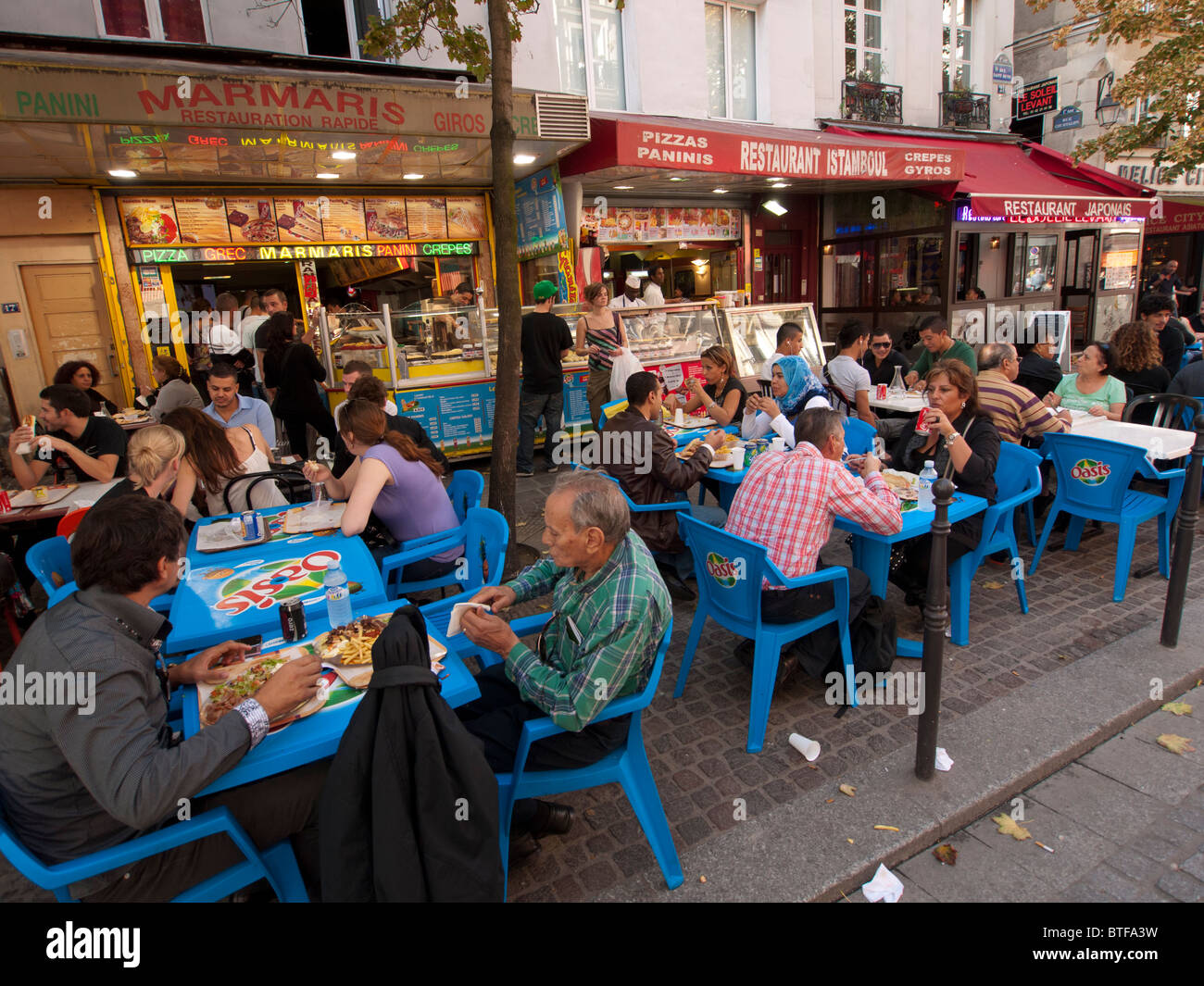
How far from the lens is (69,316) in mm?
8531

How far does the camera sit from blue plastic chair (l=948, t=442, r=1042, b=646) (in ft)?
Result: 13.8

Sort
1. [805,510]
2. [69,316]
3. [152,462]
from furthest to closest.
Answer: [69,316] → [152,462] → [805,510]

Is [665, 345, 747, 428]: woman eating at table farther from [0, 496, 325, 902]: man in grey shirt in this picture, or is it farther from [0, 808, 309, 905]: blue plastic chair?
[0, 808, 309, 905]: blue plastic chair

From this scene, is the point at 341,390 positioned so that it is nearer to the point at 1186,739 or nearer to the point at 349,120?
the point at 349,120

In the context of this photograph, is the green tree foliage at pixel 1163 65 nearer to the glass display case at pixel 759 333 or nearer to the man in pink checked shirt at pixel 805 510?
the glass display case at pixel 759 333

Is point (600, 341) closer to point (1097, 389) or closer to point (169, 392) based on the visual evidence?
point (169, 392)

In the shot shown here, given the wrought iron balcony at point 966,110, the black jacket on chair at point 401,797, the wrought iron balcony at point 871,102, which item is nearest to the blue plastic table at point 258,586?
the black jacket on chair at point 401,797

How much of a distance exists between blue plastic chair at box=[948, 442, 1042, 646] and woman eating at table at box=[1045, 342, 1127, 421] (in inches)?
78.1

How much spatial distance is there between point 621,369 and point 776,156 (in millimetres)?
4406

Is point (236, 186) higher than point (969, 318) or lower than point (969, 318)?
higher

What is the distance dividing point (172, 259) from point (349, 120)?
3798 mm

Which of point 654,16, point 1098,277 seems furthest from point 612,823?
point 1098,277

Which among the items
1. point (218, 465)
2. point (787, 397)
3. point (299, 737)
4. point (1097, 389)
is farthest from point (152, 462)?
point (1097, 389)

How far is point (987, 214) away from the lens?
1109 cm
